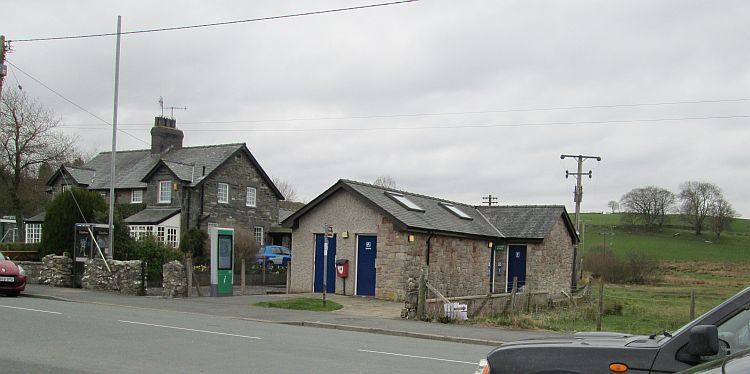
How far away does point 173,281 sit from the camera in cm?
2322

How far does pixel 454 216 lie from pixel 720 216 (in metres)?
51.6

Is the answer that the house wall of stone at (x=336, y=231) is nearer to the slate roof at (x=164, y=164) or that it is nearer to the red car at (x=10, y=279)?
the red car at (x=10, y=279)

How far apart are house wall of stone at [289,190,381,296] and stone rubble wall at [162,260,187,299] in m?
4.92

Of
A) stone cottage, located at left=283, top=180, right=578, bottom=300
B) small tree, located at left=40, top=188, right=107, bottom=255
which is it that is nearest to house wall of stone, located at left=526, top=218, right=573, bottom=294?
stone cottage, located at left=283, top=180, right=578, bottom=300

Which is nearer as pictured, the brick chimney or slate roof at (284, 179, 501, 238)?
slate roof at (284, 179, 501, 238)

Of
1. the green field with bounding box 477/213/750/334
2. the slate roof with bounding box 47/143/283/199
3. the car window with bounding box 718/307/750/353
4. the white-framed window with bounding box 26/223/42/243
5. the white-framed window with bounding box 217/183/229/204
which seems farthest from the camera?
the white-framed window with bounding box 26/223/42/243

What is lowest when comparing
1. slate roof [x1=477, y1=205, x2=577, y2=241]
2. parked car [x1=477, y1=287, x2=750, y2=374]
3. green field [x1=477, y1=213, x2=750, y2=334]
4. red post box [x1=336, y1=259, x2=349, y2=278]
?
green field [x1=477, y1=213, x2=750, y2=334]

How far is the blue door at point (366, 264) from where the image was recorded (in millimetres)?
24734

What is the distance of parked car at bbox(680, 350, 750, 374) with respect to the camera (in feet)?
9.94

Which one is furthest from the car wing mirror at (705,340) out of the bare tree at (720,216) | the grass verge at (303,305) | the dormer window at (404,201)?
the bare tree at (720,216)

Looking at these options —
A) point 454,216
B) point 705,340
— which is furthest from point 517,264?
point 705,340

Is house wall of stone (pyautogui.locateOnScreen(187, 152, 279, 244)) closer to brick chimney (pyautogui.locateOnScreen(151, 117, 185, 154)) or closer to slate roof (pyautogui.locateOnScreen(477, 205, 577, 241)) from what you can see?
brick chimney (pyautogui.locateOnScreen(151, 117, 185, 154))

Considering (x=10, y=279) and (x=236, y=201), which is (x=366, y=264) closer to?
(x=10, y=279)

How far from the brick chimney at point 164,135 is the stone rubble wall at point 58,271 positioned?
19.5 metres
